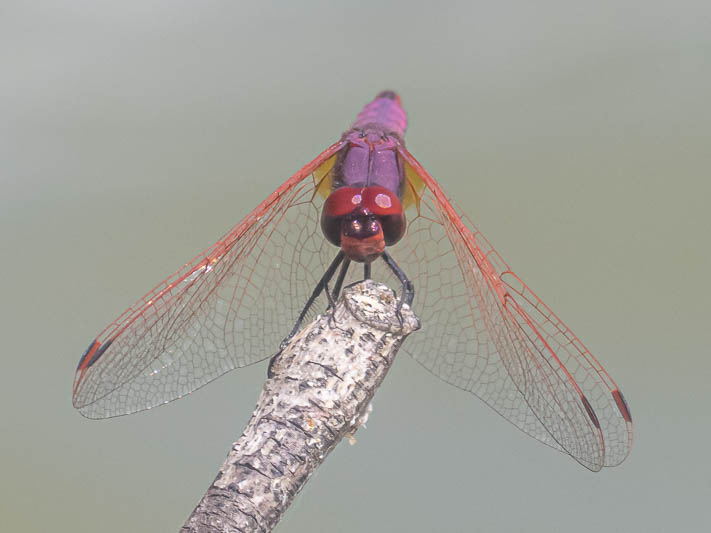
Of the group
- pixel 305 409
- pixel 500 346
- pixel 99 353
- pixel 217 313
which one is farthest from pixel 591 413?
pixel 99 353

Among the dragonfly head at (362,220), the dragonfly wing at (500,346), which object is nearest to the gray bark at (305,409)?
the dragonfly head at (362,220)

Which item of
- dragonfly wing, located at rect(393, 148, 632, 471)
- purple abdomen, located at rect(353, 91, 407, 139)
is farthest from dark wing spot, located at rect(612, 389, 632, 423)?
purple abdomen, located at rect(353, 91, 407, 139)

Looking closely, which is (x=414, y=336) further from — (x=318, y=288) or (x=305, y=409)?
(x=305, y=409)

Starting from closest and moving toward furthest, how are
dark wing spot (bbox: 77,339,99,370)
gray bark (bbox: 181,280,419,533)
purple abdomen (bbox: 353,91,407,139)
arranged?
gray bark (bbox: 181,280,419,533), dark wing spot (bbox: 77,339,99,370), purple abdomen (bbox: 353,91,407,139)

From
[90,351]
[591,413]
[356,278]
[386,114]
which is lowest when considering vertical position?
[90,351]

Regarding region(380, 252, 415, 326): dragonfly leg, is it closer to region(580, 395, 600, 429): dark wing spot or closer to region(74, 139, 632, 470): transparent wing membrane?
region(74, 139, 632, 470): transparent wing membrane

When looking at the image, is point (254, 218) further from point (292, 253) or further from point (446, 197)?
point (446, 197)
